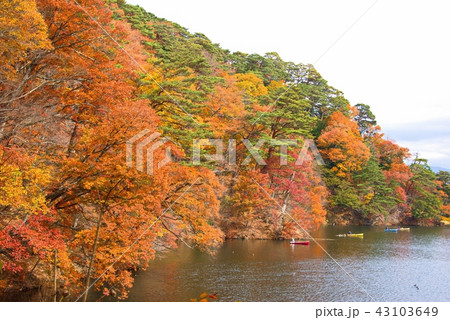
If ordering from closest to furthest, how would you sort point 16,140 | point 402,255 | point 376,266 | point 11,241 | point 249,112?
point 11,241 → point 16,140 → point 376,266 → point 402,255 → point 249,112

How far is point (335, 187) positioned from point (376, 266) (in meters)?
20.1

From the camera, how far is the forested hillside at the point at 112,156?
28.9ft

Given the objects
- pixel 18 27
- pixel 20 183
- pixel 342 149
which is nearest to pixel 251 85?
pixel 342 149

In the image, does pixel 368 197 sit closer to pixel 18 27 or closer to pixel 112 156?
pixel 112 156

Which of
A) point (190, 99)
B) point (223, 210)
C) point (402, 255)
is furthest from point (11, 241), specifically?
point (402, 255)

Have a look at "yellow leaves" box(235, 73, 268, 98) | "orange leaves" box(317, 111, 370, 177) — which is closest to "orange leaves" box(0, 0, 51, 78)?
"yellow leaves" box(235, 73, 268, 98)

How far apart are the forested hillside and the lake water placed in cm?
107

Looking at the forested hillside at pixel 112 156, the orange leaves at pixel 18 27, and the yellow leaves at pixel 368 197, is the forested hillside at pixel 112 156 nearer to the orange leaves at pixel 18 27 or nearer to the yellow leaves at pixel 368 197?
the orange leaves at pixel 18 27

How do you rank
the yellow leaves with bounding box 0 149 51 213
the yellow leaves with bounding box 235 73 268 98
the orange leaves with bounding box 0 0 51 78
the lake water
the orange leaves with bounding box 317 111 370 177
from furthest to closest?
the orange leaves with bounding box 317 111 370 177, the yellow leaves with bounding box 235 73 268 98, the lake water, the orange leaves with bounding box 0 0 51 78, the yellow leaves with bounding box 0 149 51 213

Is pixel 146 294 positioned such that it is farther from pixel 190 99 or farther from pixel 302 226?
pixel 302 226

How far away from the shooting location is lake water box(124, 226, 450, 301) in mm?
12578

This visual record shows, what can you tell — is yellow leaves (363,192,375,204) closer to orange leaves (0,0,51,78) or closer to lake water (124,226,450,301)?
lake water (124,226,450,301)

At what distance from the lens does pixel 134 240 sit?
1108 cm

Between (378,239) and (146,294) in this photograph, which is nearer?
(146,294)
